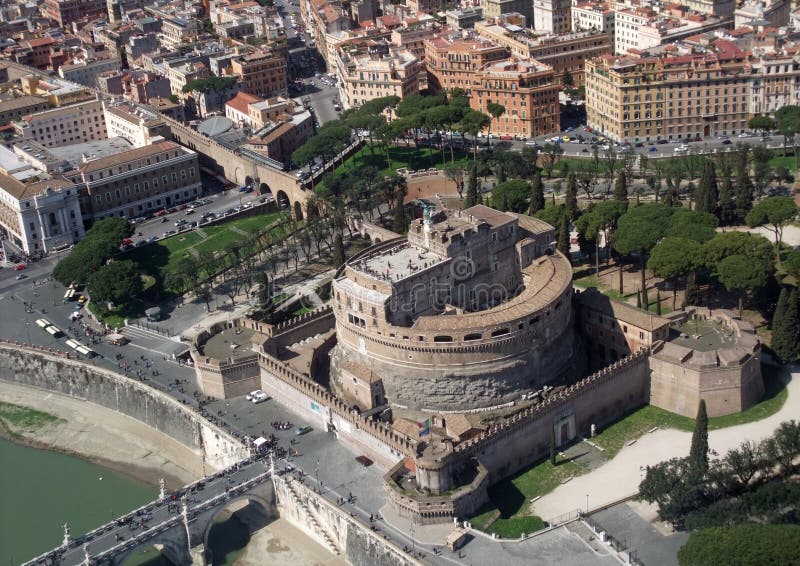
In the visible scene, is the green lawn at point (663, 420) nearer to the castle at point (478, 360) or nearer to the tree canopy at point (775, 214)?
the castle at point (478, 360)

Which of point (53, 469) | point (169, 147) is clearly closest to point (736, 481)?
point (53, 469)

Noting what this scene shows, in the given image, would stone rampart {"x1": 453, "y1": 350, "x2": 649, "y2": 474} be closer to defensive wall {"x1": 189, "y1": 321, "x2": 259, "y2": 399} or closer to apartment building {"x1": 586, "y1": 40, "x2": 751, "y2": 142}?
defensive wall {"x1": 189, "y1": 321, "x2": 259, "y2": 399}

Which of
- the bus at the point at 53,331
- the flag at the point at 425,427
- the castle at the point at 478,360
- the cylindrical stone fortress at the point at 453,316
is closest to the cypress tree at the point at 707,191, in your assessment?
the castle at the point at 478,360

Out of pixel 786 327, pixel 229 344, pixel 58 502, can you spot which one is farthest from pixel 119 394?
pixel 786 327

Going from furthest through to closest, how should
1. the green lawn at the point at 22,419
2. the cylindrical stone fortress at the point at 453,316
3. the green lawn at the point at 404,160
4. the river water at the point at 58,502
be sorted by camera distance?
the green lawn at the point at 404,160, the green lawn at the point at 22,419, the cylindrical stone fortress at the point at 453,316, the river water at the point at 58,502

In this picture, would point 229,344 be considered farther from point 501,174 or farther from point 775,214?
point 775,214

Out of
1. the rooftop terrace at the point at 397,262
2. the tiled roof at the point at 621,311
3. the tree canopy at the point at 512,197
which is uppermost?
the rooftop terrace at the point at 397,262
